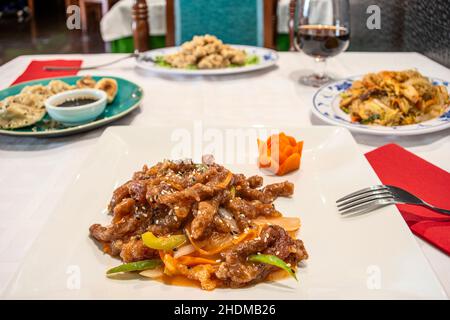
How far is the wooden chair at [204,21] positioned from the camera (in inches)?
125

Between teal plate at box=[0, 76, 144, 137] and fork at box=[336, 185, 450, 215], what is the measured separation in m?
0.97

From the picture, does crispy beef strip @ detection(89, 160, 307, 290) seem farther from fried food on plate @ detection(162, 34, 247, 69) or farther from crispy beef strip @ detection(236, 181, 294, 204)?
fried food on plate @ detection(162, 34, 247, 69)

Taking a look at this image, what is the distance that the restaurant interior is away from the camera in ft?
2.85

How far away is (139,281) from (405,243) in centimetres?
57

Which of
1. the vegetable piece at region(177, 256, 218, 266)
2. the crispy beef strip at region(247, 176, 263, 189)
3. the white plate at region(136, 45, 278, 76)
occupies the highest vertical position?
the white plate at region(136, 45, 278, 76)

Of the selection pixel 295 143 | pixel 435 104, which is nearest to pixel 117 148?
pixel 295 143

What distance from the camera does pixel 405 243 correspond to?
911 mm

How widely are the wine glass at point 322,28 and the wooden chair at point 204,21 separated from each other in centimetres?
112

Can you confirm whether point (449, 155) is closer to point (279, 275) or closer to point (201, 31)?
point (279, 275)

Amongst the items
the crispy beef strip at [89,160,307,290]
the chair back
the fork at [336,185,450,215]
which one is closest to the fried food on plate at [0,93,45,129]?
the crispy beef strip at [89,160,307,290]

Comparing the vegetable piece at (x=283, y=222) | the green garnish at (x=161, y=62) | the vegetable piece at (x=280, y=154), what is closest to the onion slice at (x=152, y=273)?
the vegetable piece at (x=283, y=222)

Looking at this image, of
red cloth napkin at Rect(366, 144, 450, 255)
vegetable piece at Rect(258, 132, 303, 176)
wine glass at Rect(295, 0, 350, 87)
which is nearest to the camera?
red cloth napkin at Rect(366, 144, 450, 255)
